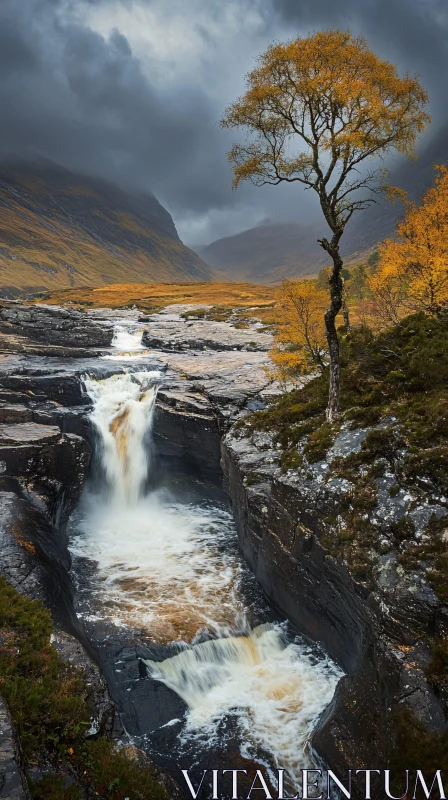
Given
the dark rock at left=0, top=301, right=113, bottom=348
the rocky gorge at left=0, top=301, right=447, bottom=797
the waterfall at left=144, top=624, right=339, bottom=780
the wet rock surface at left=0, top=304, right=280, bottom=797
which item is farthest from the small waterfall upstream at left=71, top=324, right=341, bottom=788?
the dark rock at left=0, top=301, right=113, bottom=348

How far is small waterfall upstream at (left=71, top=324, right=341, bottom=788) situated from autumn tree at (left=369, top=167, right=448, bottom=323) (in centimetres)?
1940

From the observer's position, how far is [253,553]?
2144 centimetres

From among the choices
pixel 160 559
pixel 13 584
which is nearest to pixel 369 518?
pixel 13 584

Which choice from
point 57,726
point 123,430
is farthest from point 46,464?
point 57,726

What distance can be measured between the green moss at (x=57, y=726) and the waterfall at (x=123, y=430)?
18794mm

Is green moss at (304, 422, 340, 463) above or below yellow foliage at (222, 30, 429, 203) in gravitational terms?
below

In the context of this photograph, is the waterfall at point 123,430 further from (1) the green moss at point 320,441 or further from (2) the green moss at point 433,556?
(2) the green moss at point 433,556

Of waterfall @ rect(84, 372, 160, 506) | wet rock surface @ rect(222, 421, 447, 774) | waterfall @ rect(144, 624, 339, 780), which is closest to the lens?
wet rock surface @ rect(222, 421, 447, 774)

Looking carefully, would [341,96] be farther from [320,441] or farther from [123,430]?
[123,430]

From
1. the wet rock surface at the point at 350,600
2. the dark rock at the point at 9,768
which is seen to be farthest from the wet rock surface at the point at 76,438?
the wet rock surface at the point at 350,600

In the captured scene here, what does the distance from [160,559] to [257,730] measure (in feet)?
36.0

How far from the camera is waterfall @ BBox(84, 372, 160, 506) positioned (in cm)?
3078

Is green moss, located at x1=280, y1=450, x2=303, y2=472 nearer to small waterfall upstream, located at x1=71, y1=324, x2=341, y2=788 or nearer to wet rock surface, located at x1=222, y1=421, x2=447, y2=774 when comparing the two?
wet rock surface, located at x1=222, y1=421, x2=447, y2=774

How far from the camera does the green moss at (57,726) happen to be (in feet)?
30.1
